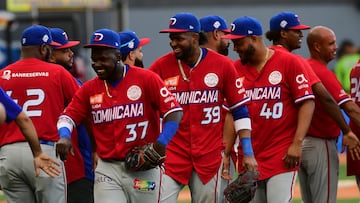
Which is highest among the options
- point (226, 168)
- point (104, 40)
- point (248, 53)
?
point (104, 40)

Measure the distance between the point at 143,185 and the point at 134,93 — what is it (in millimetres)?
792

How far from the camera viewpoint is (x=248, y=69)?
10.3m

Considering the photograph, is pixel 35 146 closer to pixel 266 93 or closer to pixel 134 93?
pixel 134 93

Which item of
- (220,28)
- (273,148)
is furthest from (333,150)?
(220,28)

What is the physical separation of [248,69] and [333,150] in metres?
1.36

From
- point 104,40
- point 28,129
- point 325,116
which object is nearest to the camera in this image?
point 28,129

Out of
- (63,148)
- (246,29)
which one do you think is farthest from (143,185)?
(246,29)

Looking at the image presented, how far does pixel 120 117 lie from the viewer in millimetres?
9078

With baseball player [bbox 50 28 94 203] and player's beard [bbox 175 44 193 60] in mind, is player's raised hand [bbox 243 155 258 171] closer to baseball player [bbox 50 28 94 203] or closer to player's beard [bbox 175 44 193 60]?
player's beard [bbox 175 44 193 60]

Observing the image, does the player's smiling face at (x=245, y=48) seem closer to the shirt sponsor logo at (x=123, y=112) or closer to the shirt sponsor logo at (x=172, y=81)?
the shirt sponsor logo at (x=172, y=81)

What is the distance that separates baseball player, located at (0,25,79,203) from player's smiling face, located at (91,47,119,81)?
3.22ft

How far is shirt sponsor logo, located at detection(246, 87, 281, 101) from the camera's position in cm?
1005

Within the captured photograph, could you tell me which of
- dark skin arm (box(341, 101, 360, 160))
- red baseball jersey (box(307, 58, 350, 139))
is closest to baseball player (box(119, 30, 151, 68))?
red baseball jersey (box(307, 58, 350, 139))

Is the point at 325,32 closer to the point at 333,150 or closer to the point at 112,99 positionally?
the point at 333,150
